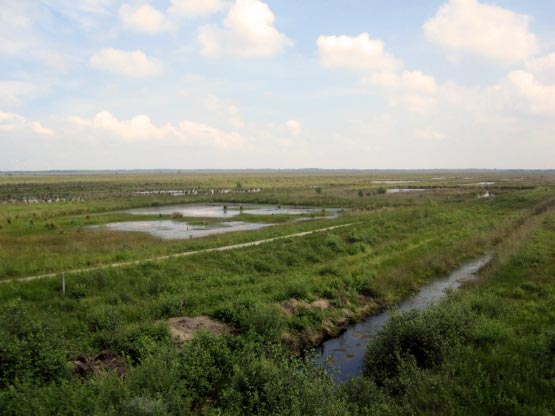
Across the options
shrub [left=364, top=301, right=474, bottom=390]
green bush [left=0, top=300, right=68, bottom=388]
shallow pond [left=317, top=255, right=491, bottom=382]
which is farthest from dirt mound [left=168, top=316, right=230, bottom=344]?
shrub [left=364, top=301, right=474, bottom=390]

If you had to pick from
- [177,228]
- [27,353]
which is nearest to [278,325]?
[27,353]

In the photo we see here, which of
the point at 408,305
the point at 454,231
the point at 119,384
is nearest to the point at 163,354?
the point at 119,384

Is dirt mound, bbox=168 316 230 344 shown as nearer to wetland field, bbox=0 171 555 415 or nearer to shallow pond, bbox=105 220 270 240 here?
wetland field, bbox=0 171 555 415

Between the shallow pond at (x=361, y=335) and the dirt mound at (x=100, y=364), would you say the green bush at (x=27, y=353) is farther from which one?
the shallow pond at (x=361, y=335)

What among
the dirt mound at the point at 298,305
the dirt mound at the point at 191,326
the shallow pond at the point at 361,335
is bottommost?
the shallow pond at the point at 361,335

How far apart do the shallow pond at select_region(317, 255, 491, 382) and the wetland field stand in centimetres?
8

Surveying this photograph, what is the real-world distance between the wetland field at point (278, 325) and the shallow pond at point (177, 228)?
3.65 m

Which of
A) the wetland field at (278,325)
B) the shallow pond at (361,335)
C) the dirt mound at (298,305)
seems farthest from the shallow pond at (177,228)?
the shallow pond at (361,335)

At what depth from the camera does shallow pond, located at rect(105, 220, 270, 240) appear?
36344 mm

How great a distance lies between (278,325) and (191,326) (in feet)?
11.2

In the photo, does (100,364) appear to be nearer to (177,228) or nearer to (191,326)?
(191,326)

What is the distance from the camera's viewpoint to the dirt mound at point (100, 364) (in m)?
11.5

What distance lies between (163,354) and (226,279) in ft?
30.6

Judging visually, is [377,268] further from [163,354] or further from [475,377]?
[163,354]
